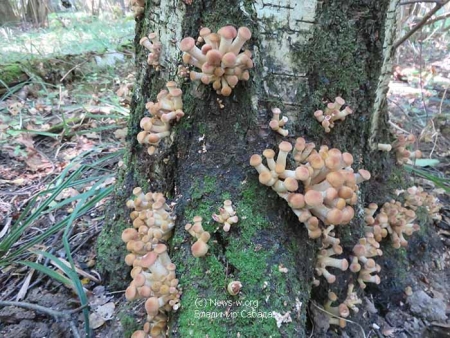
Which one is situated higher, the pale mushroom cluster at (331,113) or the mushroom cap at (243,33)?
the mushroom cap at (243,33)

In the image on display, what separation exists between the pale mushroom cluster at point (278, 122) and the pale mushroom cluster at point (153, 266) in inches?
21.5

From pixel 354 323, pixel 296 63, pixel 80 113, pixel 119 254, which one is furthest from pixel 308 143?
Answer: pixel 80 113

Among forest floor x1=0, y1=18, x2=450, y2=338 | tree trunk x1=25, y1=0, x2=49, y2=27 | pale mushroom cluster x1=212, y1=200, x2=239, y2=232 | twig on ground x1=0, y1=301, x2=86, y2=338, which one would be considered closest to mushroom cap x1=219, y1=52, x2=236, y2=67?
pale mushroom cluster x1=212, y1=200, x2=239, y2=232

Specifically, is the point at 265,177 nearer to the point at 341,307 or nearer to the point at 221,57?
the point at 221,57

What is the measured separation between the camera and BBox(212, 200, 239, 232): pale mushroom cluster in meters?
1.43

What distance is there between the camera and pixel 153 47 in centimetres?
164

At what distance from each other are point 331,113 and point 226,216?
2.09ft

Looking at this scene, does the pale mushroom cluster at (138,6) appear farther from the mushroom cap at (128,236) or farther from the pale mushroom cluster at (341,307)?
the pale mushroom cluster at (341,307)

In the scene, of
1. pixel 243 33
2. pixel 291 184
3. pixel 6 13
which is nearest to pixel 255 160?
pixel 291 184

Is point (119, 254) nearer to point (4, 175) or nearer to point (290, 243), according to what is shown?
point (290, 243)

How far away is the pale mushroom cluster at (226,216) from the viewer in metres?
1.43

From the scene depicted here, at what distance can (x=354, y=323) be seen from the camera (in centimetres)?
173

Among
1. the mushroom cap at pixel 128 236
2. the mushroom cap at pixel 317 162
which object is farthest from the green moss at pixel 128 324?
the mushroom cap at pixel 317 162

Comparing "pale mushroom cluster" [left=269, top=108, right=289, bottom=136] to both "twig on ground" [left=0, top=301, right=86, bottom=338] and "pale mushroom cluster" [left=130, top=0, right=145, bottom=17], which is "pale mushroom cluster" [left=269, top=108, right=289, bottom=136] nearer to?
"pale mushroom cluster" [left=130, top=0, right=145, bottom=17]
